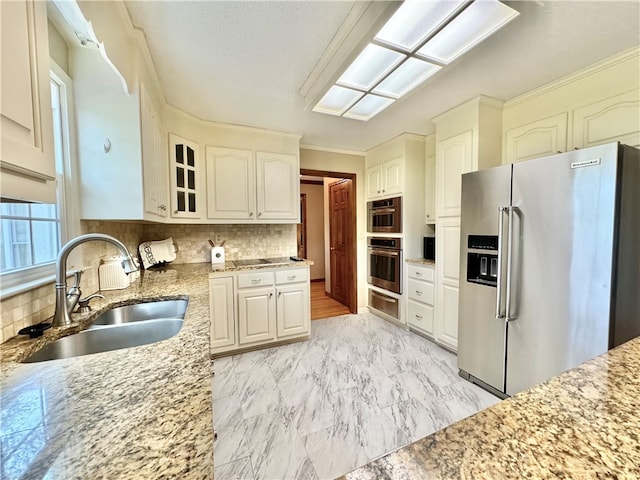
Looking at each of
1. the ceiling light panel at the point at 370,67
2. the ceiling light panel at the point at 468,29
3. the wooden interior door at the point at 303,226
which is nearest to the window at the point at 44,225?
the ceiling light panel at the point at 370,67

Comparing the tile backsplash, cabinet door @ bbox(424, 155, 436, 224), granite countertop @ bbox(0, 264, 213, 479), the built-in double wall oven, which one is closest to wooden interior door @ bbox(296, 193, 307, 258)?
the built-in double wall oven

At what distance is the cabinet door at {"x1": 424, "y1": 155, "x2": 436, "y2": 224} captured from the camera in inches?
124

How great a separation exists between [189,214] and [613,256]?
10.2ft

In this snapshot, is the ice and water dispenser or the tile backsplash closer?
the tile backsplash

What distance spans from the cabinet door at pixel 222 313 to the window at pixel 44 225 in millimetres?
1197

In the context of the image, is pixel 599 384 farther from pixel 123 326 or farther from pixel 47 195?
pixel 123 326

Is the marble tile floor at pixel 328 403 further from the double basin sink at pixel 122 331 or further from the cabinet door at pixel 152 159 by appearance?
the cabinet door at pixel 152 159

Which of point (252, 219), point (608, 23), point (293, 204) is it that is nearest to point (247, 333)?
point (252, 219)

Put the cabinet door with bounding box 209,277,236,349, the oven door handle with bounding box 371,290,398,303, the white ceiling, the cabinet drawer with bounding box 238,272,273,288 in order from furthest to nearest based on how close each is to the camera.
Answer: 1. the oven door handle with bounding box 371,290,398,303
2. the cabinet drawer with bounding box 238,272,273,288
3. the cabinet door with bounding box 209,277,236,349
4. the white ceiling

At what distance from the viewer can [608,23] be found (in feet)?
4.76

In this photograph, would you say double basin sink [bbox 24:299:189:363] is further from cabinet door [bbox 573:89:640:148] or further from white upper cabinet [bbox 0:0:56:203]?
cabinet door [bbox 573:89:640:148]

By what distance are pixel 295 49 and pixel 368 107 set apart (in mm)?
854

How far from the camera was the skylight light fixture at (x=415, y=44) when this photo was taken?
3.92ft

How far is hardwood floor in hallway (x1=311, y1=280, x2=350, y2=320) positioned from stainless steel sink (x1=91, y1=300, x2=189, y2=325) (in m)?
2.45
